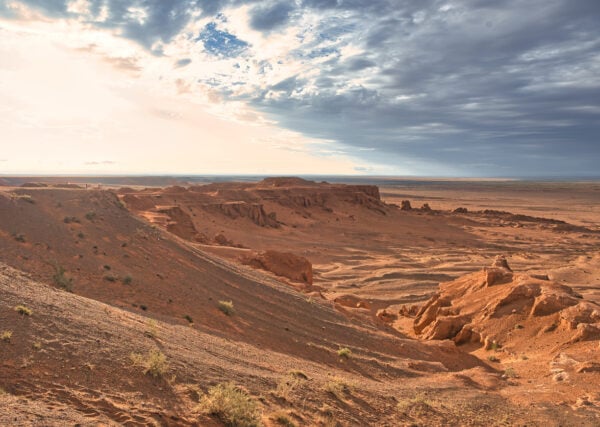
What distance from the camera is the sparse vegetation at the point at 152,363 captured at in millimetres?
6699

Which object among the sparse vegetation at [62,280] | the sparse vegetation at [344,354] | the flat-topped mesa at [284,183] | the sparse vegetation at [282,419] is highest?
the flat-topped mesa at [284,183]

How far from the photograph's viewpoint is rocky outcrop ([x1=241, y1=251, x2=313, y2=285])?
2430 cm

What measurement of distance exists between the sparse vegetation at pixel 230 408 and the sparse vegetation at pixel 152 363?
89cm

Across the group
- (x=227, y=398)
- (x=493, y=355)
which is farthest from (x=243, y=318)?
(x=493, y=355)

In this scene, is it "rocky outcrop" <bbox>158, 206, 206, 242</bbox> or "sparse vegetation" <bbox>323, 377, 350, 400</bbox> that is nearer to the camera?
"sparse vegetation" <bbox>323, 377, 350, 400</bbox>

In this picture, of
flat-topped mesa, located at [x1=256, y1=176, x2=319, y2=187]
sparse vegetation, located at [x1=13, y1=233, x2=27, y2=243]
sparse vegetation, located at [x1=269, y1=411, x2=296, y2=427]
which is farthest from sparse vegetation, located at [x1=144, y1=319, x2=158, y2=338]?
flat-topped mesa, located at [x1=256, y1=176, x2=319, y2=187]

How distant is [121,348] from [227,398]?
7.39ft

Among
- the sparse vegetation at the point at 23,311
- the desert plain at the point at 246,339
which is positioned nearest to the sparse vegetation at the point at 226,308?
the desert plain at the point at 246,339

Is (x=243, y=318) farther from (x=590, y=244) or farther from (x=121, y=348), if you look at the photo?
(x=590, y=244)

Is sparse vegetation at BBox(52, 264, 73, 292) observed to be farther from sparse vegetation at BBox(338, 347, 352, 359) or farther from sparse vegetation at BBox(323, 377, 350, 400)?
sparse vegetation at BBox(338, 347, 352, 359)

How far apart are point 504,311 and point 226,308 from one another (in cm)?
1100

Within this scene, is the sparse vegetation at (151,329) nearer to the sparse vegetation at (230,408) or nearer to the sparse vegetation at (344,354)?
the sparse vegetation at (230,408)

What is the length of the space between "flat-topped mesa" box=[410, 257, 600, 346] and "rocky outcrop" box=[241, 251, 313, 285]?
7338mm

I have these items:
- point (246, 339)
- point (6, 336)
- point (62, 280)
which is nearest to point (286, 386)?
point (246, 339)
